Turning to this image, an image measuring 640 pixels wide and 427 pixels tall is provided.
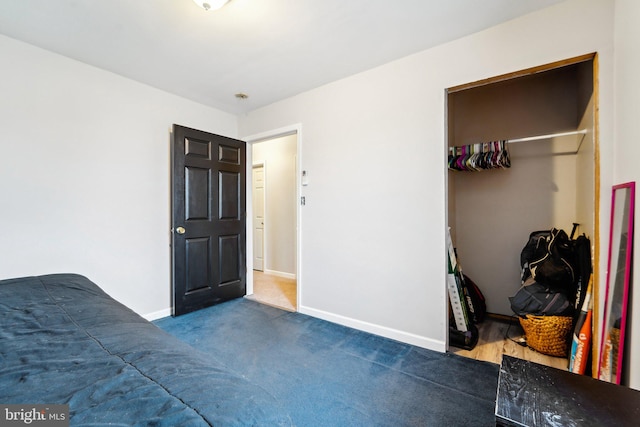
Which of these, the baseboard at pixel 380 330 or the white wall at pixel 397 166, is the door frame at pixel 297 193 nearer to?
the white wall at pixel 397 166

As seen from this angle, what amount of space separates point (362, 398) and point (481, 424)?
0.64 meters

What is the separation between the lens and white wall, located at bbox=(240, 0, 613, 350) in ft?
5.82

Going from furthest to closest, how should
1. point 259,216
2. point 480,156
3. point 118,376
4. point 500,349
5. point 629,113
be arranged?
1. point 259,216
2. point 480,156
3. point 500,349
4. point 629,113
5. point 118,376

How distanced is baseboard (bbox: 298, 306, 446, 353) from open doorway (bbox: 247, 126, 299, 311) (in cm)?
138

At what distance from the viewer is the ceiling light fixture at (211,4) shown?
5.31 ft

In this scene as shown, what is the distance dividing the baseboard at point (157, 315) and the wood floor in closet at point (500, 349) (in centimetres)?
286

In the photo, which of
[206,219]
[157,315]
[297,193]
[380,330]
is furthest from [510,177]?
[157,315]

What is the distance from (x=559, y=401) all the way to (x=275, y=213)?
15.0 ft

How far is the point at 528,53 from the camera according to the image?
1842 mm

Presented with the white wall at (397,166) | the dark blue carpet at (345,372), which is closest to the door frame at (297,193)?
the white wall at (397,166)

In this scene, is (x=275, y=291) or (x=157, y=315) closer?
(x=157, y=315)

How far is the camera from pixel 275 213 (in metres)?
5.05

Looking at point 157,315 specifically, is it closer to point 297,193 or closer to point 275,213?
point 297,193

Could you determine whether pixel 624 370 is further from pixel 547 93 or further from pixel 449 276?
pixel 547 93
